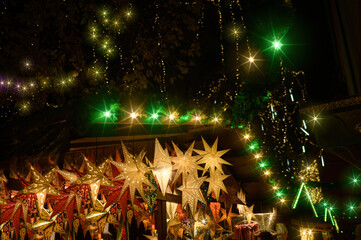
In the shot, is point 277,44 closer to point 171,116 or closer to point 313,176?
point 171,116

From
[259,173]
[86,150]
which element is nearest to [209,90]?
[259,173]

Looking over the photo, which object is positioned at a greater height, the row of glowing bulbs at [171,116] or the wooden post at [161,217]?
the row of glowing bulbs at [171,116]

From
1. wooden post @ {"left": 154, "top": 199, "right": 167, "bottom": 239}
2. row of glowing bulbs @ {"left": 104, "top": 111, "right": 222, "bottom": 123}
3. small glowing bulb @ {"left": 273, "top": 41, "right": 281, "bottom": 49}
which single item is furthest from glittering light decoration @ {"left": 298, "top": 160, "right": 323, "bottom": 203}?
wooden post @ {"left": 154, "top": 199, "right": 167, "bottom": 239}

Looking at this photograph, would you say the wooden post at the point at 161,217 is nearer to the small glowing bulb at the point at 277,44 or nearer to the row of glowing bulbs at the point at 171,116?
the row of glowing bulbs at the point at 171,116

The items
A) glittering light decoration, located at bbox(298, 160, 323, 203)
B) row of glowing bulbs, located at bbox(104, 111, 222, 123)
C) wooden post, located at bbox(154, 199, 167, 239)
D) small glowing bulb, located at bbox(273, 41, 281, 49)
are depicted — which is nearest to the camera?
row of glowing bulbs, located at bbox(104, 111, 222, 123)

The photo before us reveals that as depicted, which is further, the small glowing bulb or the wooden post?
the small glowing bulb

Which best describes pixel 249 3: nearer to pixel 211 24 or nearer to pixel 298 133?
pixel 211 24

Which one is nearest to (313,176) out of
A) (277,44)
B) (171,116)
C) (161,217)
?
(277,44)

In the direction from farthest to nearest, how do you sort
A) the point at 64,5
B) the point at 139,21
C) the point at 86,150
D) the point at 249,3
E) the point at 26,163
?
the point at 139,21 → the point at 64,5 → the point at 249,3 → the point at 86,150 → the point at 26,163

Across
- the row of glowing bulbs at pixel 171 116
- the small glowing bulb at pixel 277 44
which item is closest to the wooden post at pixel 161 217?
the row of glowing bulbs at pixel 171 116

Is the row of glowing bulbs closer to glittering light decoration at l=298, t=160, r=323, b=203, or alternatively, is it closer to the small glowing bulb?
the small glowing bulb

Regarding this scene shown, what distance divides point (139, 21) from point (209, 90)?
3.87 metres

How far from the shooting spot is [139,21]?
8.48 m

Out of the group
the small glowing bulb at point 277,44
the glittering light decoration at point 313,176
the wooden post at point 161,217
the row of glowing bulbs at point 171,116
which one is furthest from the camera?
the glittering light decoration at point 313,176
